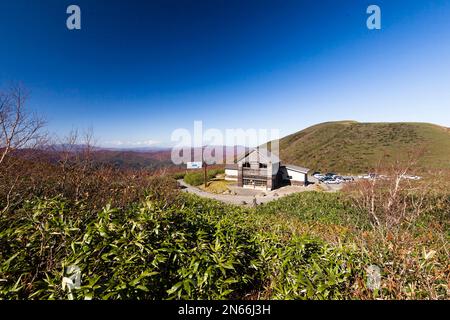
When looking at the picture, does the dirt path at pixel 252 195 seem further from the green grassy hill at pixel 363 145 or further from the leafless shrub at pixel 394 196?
the green grassy hill at pixel 363 145

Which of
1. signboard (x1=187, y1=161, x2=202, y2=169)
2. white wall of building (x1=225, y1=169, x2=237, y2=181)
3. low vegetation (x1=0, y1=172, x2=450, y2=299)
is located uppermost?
low vegetation (x1=0, y1=172, x2=450, y2=299)

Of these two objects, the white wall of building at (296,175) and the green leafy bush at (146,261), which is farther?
the white wall of building at (296,175)

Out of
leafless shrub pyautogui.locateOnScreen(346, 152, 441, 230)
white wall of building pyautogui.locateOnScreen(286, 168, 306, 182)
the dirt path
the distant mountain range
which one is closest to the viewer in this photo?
leafless shrub pyautogui.locateOnScreen(346, 152, 441, 230)

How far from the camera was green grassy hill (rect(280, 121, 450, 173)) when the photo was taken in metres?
48.2

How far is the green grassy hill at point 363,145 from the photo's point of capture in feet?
158

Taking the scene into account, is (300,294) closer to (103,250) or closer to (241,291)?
(241,291)

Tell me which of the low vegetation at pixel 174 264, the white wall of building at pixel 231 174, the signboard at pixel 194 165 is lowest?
the white wall of building at pixel 231 174

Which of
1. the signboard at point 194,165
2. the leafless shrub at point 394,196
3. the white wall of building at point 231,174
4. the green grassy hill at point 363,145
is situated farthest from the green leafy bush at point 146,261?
the green grassy hill at point 363,145

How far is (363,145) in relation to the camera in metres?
59.1

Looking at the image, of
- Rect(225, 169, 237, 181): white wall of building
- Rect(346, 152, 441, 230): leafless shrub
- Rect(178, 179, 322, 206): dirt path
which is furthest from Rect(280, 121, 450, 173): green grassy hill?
Rect(346, 152, 441, 230): leafless shrub

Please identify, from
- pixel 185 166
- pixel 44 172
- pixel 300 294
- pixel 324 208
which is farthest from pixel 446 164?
pixel 44 172

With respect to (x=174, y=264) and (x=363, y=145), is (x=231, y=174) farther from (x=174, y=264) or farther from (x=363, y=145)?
(x=363, y=145)

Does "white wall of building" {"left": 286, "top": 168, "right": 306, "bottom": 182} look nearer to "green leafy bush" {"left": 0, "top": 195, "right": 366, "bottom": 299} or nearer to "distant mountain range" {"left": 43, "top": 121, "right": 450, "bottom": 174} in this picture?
"distant mountain range" {"left": 43, "top": 121, "right": 450, "bottom": 174}

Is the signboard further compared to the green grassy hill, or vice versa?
the green grassy hill
